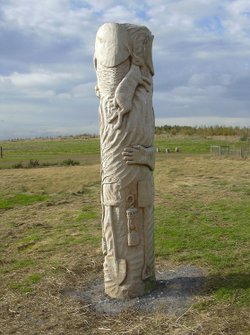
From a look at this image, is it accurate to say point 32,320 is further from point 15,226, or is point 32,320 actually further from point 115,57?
point 15,226

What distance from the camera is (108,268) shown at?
23.1 feet

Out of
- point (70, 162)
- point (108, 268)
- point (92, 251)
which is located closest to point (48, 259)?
point (92, 251)

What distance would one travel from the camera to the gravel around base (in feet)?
21.9

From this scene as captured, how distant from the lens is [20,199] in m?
18.0

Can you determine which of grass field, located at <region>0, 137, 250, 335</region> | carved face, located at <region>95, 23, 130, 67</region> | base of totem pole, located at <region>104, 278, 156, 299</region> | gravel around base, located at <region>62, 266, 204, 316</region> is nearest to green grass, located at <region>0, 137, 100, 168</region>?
grass field, located at <region>0, 137, 250, 335</region>

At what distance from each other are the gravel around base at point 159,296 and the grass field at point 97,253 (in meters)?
0.16

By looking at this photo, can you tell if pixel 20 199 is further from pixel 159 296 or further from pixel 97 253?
pixel 159 296

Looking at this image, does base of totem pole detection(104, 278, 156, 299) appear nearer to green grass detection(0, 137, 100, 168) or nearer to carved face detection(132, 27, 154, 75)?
carved face detection(132, 27, 154, 75)

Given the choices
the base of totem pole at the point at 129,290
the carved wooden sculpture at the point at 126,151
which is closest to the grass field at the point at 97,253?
the base of totem pole at the point at 129,290

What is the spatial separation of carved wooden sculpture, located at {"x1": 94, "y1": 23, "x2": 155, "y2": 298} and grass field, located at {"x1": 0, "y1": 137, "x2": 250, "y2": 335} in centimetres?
81

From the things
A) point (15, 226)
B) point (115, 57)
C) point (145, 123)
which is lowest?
point (15, 226)

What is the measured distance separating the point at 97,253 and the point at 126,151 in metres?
3.68

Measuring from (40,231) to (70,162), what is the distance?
19.3 m

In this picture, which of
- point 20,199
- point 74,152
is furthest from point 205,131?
point 20,199
